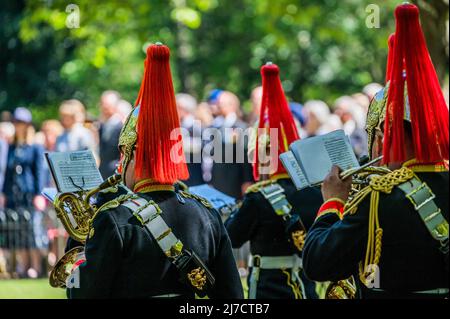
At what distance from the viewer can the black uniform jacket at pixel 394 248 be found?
4.74 m

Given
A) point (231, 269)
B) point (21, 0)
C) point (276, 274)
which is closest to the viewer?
point (231, 269)

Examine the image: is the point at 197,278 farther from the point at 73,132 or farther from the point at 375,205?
the point at 73,132

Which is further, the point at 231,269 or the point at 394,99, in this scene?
the point at 231,269

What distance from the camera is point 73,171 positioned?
229 inches

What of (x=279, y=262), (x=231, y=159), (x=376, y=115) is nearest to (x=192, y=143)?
(x=231, y=159)

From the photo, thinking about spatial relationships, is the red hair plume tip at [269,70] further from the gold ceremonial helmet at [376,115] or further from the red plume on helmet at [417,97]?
the red plume on helmet at [417,97]

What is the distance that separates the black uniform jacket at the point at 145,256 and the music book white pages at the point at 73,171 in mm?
588

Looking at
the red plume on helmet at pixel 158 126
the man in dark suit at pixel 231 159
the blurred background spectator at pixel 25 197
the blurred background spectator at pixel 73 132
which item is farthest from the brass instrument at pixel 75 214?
the blurred background spectator at pixel 25 197

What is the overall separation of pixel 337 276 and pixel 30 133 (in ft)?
31.0

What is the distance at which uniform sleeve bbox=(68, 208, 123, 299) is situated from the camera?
16.7ft

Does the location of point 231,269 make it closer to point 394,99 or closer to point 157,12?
point 394,99

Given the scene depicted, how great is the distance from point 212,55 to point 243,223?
20762mm

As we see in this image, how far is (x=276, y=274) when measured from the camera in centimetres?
741
